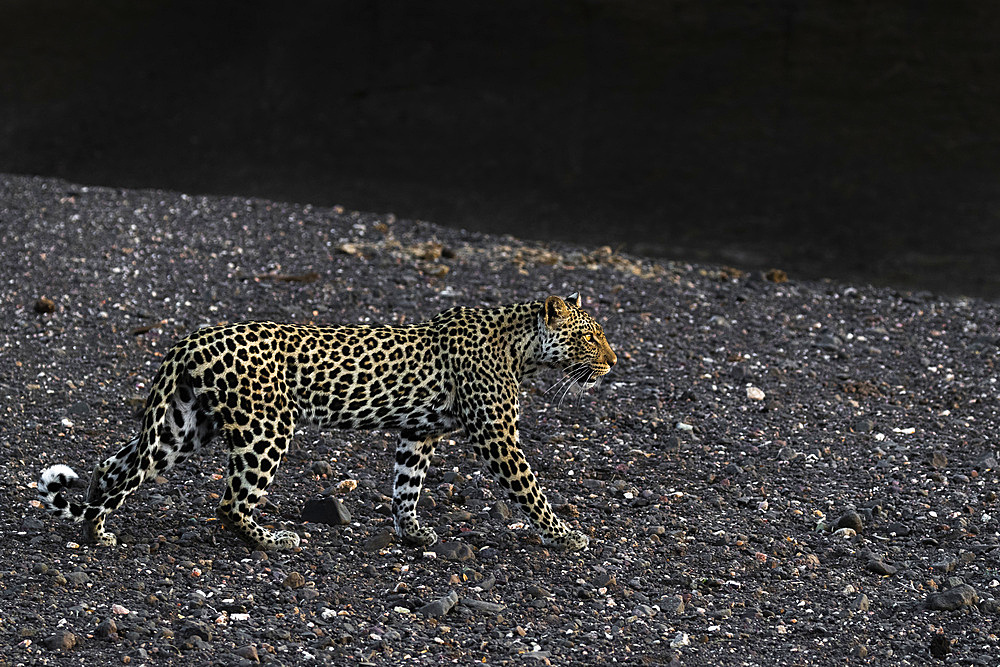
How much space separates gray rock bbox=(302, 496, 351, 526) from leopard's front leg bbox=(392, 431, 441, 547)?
367 millimetres

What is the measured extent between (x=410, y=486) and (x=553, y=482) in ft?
4.90

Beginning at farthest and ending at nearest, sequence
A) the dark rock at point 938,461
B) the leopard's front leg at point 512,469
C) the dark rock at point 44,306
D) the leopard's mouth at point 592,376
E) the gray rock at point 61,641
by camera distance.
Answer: the dark rock at point 44,306 → the dark rock at point 938,461 → the leopard's mouth at point 592,376 → the leopard's front leg at point 512,469 → the gray rock at point 61,641

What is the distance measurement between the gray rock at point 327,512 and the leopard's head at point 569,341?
1.57 m

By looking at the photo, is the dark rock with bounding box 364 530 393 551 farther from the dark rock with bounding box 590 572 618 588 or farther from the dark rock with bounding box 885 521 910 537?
the dark rock with bounding box 885 521 910 537

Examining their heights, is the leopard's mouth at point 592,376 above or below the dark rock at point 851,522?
above

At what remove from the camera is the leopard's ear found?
7.40 meters

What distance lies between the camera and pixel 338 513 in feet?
25.0

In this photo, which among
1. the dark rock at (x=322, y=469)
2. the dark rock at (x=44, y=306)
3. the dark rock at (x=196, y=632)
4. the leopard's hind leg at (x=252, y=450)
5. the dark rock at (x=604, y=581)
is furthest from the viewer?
the dark rock at (x=44, y=306)

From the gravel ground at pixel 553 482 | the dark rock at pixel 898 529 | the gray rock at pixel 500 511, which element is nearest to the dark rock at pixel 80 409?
the gravel ground at pixel 553 482

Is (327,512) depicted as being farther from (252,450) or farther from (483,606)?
(483,606)

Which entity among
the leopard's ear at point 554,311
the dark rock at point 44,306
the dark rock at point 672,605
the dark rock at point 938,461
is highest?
the leopard's ear at point 554,311

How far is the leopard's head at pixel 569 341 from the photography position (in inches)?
293

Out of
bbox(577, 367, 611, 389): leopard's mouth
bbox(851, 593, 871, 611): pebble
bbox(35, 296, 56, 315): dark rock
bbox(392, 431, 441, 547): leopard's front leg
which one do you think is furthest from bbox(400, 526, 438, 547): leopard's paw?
bbox(35, 296, 56, 315): dark rock

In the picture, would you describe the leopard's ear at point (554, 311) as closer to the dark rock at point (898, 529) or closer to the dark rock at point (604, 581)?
the dark rock at point (604, 581)
